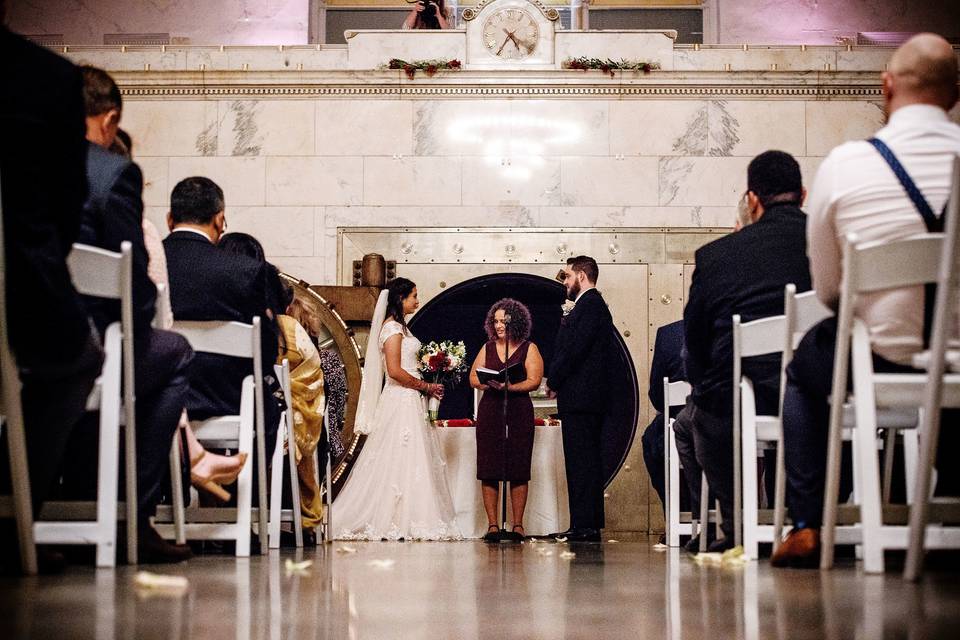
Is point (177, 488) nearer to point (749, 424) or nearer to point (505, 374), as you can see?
point (749, 424)

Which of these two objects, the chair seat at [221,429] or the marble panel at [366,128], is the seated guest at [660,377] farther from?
the marble panel at [366,128]

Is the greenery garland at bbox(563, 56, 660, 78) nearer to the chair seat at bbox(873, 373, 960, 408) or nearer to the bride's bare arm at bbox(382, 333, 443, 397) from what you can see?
the bride's bare arm at bbox(382, 333, 443, 397)

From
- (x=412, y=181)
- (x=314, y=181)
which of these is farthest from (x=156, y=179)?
(x=412, y=181)

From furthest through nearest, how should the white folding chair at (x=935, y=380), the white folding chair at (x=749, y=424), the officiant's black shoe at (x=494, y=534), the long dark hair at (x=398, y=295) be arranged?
the long dark hair at (x=398, y=295) → the officiant's black shoe at (x=494, y=534) → the white folding chair at (x=749, y=424) → the white folding chair at (x=935, y=380)

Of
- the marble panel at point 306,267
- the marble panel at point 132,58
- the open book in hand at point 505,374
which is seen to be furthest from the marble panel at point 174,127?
the open book in hand at point 505,374

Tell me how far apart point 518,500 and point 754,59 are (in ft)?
17.0

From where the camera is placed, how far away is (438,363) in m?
9.69

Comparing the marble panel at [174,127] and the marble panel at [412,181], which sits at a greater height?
the marble panel at [174,127]

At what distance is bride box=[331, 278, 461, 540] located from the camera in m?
9.30

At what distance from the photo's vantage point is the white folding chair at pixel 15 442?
2705 millimetres

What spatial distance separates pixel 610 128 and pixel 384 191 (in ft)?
7.38

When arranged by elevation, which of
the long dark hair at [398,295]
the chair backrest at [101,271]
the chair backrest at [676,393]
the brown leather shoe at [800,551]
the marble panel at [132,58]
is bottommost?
the brown leather shoe at [800,551]

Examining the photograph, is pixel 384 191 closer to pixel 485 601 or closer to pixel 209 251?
pixel 209 251

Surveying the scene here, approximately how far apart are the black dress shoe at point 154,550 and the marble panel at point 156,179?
815 centimetres
